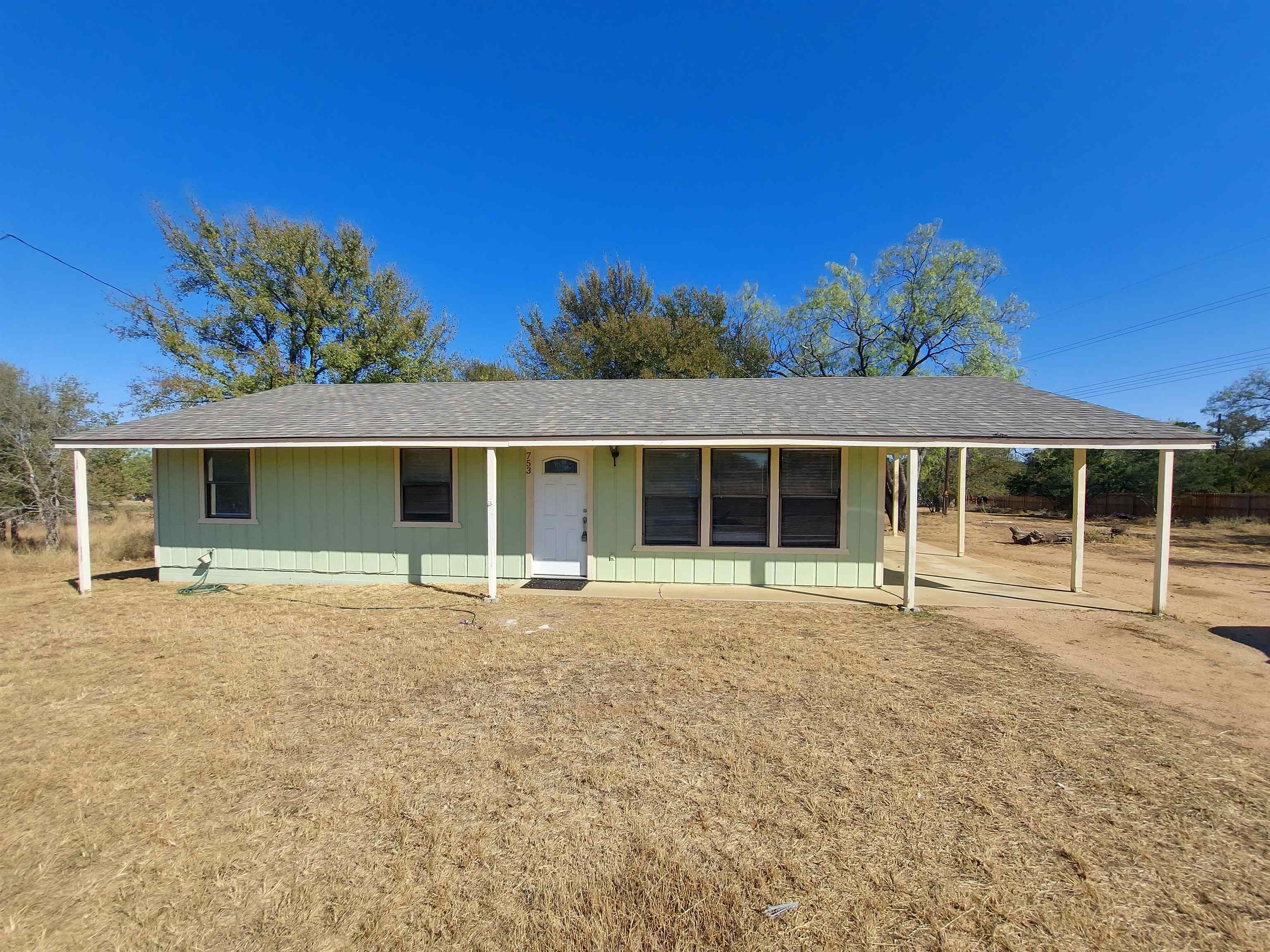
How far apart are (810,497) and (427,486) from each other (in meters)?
6.69

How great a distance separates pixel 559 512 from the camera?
29.9 ft

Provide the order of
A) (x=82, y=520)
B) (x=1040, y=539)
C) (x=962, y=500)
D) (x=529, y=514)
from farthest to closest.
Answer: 1. (x=1040, y=539)
2. (x=962, y=500)
3. (x=529, y=514)
4. (x=82, y=520)

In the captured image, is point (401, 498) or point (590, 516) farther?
point (401, 498)

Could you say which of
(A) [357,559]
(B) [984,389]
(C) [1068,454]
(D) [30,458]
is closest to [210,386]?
(D) [30,458]

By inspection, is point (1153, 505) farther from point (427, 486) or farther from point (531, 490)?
point (427, 486)

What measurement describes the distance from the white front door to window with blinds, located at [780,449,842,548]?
343 cm

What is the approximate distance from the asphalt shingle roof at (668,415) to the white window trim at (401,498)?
0.70m

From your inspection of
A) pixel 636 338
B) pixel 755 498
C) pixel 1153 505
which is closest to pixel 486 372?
pixel 636 338

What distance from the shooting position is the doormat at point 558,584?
8.54 m

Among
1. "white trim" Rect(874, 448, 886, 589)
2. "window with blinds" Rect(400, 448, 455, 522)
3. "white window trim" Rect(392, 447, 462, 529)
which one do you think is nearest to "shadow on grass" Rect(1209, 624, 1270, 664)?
"white trim" Rect(874, 448, 886, 589)

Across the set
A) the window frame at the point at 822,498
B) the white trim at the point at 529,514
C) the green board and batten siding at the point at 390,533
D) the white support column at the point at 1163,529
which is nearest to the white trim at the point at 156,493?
the green board and batten siding at the point at 390,533

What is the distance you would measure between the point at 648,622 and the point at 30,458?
18230 millimetres

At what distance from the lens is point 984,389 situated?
401 inches

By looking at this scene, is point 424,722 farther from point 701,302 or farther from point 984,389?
point 701,302
